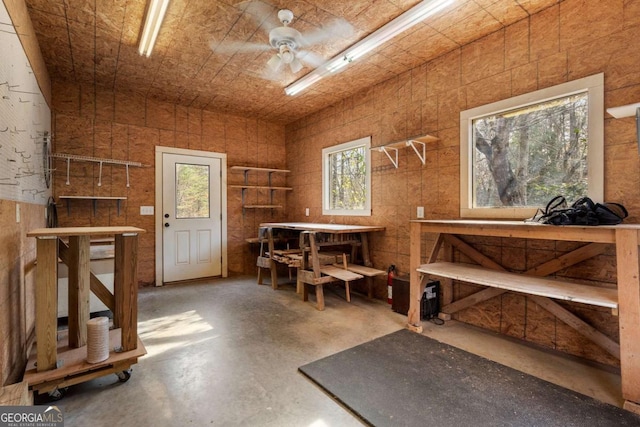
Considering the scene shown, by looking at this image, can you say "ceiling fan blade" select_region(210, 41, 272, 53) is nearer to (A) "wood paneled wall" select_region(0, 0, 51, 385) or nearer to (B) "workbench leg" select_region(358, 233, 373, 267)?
(A) "wood paneled wall" select_region(0, 0, 51, 385)

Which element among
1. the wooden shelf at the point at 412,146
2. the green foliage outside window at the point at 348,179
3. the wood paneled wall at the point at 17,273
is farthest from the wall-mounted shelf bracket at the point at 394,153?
the wood paneled wall at the point at 17,273

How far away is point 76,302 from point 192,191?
3126 mm

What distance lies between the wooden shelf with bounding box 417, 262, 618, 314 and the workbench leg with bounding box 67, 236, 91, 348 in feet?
9.23

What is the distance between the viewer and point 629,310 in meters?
1.83

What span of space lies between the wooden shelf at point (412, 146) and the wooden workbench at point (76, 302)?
281cm

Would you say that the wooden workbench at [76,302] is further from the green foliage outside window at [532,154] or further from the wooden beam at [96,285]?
the green foliage outside window at [532,154]

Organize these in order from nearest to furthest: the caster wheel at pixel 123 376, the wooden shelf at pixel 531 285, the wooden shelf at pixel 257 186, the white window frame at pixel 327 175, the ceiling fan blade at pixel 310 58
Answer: the wooden shelf at pixel 531 285 → the caster wheel at pixel 123 376 → the ceiling fan blade at pixel 310 58 → the white window frame at pixel 327 175 → the wooden shelf at pixel 257 186

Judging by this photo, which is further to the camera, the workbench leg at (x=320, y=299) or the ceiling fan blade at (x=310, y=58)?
the workbench leg at (x=320, y=299)

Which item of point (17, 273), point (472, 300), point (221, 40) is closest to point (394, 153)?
point (472, 300)

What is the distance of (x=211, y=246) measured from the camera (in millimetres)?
5383

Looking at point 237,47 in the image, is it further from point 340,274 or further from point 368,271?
point 368,271

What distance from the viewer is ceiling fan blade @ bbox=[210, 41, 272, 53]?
317 cm

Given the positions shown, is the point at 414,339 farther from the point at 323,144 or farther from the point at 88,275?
the point at 323,144

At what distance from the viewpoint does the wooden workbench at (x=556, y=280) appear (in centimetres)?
182
